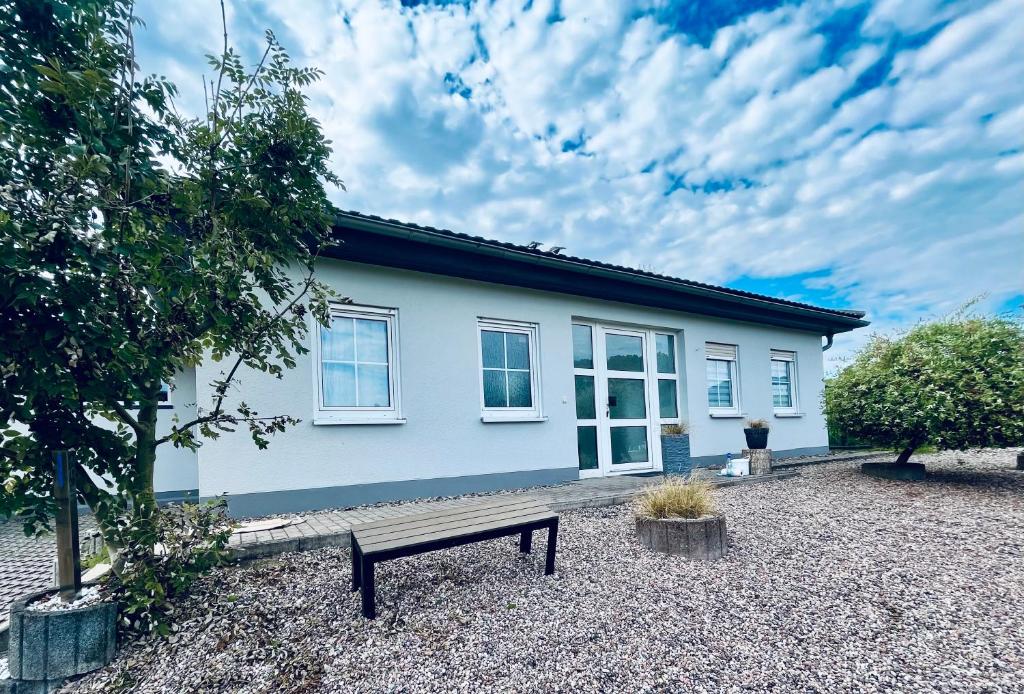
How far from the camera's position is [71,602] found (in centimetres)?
262

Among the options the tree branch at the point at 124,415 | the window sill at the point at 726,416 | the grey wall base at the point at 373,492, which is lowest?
the grey wall base at the point at 373,492

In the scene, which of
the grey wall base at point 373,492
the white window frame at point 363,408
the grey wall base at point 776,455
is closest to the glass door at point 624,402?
the grey wall base at point 776,455

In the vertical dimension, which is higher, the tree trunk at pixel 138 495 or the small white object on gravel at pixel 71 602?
the tree trunk at pixel 138 495

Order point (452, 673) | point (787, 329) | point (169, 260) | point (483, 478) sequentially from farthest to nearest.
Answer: point (787, 329), point (483, 478), point (169, 260), point (452, 673)

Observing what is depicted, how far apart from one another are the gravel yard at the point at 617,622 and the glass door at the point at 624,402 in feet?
11.5

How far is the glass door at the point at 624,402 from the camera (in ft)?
25.8

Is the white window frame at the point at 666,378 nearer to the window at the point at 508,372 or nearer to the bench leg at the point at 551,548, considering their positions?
the window at the point at 508,372

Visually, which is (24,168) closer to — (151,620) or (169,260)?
(169,260)

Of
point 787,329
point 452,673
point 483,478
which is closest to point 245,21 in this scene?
point 452,673

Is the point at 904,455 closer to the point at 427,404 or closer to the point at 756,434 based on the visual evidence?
the point at 756,434

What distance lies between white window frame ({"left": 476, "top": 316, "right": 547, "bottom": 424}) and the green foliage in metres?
3.82

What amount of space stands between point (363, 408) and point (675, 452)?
5.11m

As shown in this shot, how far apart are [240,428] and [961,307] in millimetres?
11407

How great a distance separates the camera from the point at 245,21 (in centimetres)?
363
